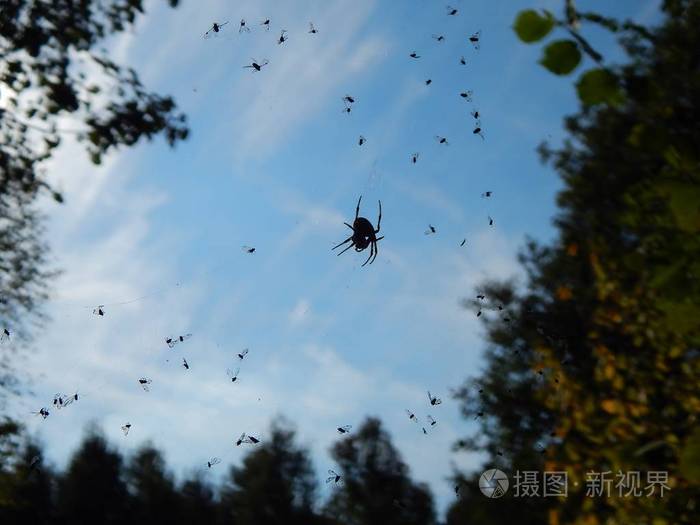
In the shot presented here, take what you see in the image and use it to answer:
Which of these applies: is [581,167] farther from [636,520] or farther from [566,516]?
[636,520]

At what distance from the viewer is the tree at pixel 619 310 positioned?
2.96m

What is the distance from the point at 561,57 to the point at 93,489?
48.3m

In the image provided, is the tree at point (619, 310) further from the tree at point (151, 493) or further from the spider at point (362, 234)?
the tree at point (151, 493)

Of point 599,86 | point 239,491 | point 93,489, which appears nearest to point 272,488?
point 239,491

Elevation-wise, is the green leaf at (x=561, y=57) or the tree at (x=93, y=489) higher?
the tree at (x=93, y=489)

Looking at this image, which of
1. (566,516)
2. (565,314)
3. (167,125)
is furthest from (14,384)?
(565,314)

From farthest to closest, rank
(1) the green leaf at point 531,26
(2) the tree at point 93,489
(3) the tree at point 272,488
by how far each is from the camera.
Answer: (3) the tree at point 272,488 → (2) the tree at point 93,489 → (1) the green leaf at point 531,26

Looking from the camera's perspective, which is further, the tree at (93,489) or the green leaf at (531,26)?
the tree at (93,489)

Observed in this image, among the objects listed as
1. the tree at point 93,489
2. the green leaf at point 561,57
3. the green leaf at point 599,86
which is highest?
the tree at point 93,489

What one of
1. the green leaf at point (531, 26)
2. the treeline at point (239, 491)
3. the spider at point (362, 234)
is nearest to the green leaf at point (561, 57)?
the green leaf at point (531, 26)

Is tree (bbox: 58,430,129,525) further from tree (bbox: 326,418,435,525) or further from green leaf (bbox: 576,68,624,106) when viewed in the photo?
green leaf (bbox: 576,68,624,106)

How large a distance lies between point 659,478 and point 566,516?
13.1 metres

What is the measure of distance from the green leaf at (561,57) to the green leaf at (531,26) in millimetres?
60

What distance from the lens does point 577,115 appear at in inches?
1152
